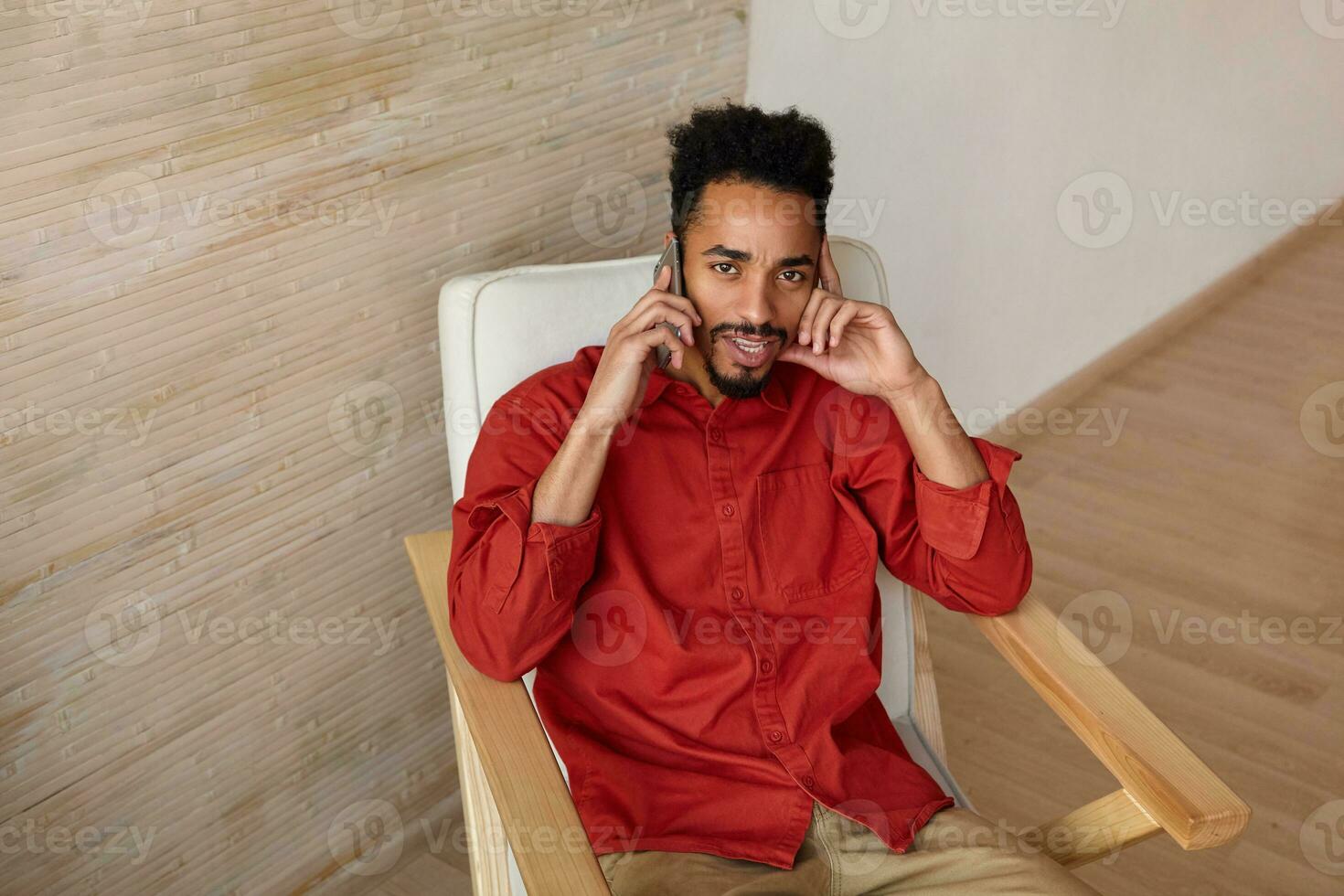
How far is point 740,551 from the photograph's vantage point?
5.06ft

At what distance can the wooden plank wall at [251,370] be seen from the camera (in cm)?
137

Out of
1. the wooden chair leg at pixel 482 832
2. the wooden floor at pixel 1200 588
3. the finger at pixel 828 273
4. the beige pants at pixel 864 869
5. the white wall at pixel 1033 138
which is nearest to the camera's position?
the beige pants at pixel 864 869

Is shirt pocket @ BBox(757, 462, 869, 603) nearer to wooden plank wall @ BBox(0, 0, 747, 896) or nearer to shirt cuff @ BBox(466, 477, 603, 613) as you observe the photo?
shirt cuff @ BBox(466, 477, 603, 613)

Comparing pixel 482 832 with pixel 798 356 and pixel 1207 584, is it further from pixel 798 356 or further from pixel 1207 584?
pixel 1207 584

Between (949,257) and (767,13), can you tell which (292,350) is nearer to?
(767,13)

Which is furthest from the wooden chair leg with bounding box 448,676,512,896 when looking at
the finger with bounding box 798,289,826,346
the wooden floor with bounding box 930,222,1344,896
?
the wooden floor with bounding box 930,222,1344,896

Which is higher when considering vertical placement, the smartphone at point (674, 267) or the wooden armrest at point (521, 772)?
the smartphone at point (674, 267)

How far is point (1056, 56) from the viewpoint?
2.78 meters

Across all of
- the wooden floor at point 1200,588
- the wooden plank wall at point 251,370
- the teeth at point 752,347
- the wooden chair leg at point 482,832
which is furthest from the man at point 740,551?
the wooden floor at point 1200,588

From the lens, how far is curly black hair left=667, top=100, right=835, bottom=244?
60.8 inches

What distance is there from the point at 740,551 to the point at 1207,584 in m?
1.66

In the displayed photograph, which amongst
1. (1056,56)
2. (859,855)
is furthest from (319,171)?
(1056,56)

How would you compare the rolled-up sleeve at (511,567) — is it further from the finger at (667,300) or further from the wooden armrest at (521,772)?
the finger at (667,300)

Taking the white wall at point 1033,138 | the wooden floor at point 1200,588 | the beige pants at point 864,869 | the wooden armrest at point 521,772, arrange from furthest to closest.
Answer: the white wall at point 1033,138
the wooden floor at point 1200,588
the beige pants at point 864,869
the wooden armrest at point 521,772
